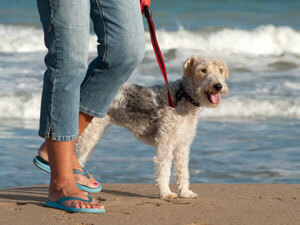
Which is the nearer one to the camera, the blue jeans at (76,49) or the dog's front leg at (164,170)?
the blue jeans at (76,49)

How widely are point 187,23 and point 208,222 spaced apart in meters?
21.6

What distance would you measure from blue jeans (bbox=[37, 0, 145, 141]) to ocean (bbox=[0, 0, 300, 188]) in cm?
236

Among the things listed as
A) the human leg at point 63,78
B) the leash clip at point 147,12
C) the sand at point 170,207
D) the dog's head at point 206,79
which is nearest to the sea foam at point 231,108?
the dog's head at point 206,79

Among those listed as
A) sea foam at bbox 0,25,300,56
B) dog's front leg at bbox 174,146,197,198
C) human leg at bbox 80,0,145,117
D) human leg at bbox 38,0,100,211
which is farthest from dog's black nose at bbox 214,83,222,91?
sea foam at bbox 0,25,300,56

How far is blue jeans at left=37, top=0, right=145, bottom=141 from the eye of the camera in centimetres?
315

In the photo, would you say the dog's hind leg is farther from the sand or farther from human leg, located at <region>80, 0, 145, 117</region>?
human leg, located at <region>80, 0, 145, 117</region>

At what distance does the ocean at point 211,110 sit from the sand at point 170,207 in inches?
30.6

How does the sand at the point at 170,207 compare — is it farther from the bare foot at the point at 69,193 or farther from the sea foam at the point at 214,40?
the sea foam at the point at 214,40

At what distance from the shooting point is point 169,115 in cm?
484

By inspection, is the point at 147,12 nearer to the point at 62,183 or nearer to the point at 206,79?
the point at 206,79

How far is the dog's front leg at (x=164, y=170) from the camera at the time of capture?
183 inches

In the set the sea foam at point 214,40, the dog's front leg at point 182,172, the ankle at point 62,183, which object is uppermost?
the ankle at point 62,183

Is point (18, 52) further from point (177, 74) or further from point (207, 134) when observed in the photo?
point (207, 134)

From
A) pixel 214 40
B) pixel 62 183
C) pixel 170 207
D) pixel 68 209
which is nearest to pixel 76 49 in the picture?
pixel 62 183
